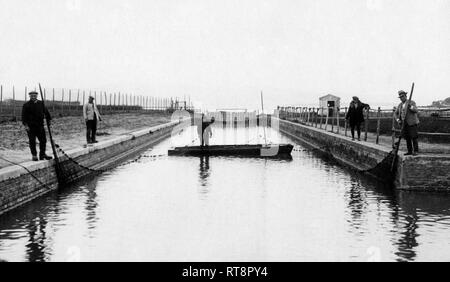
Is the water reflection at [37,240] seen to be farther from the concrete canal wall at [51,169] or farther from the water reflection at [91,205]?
the concrete canal wall at [51,169]

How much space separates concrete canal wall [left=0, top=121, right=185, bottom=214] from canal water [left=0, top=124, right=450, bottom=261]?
281 mm

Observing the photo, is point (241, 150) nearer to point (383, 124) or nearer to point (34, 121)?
point (34, 121)

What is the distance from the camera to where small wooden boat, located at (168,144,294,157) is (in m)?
22.2

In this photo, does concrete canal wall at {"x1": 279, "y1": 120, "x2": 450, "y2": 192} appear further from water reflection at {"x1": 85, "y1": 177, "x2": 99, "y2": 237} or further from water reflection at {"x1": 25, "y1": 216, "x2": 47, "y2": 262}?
water reflection at {"x1": 25, "y1": 216, "x2": 47, "y2": 262}

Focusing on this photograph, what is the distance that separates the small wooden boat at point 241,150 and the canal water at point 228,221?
21.0 ft

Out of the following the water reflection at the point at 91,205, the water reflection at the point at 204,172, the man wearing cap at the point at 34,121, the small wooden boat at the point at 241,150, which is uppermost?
the man wearing cap at the point at 34,121

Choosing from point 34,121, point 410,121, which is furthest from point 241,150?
point 34,121

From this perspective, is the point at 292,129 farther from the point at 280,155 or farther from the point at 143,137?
the point at 280,155

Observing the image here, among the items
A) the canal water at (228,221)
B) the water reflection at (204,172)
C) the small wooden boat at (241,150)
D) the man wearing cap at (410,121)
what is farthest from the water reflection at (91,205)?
the small wooden boat at (241,150)

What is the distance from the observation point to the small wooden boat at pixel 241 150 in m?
22.2

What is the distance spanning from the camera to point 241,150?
22.4 meters

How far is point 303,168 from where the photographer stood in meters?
18.3

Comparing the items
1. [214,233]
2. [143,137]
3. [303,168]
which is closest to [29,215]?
[214,233]

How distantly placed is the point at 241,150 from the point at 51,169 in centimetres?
1022
